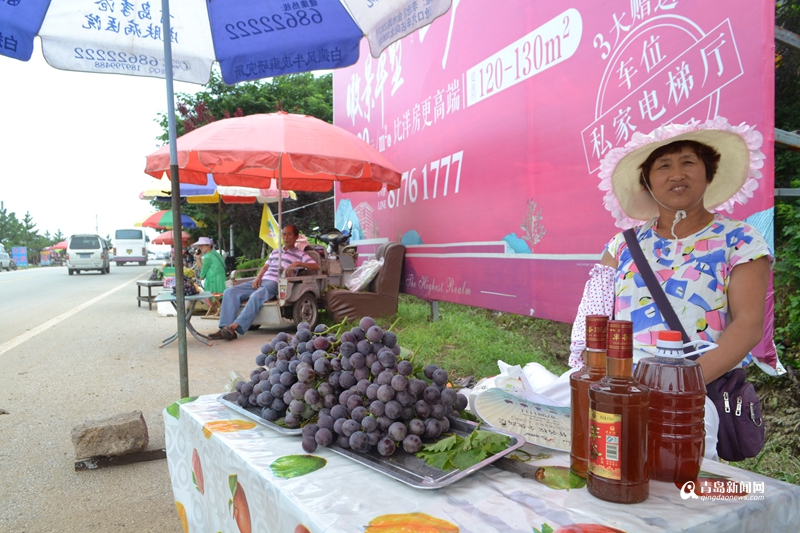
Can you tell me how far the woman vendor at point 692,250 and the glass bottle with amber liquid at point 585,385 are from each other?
2.21 feet

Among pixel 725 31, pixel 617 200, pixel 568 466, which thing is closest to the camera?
pixel 568 466

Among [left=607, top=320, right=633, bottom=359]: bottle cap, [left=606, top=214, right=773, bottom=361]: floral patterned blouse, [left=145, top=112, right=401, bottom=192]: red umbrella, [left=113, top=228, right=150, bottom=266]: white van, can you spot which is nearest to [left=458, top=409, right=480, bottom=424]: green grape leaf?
[left=607, top=320, right=633, bottom=359]: bottle cap

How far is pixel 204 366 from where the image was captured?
5.64 m

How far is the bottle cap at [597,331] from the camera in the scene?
1.01 metres

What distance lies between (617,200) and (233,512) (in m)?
1.92

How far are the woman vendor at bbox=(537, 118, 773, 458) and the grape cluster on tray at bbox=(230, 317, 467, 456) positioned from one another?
689mm

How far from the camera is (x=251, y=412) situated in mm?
1565

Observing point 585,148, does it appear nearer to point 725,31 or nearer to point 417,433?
point 725,31

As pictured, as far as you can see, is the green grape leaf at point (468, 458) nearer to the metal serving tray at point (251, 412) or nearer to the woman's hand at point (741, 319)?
the metal serving tray at point (251, 412)

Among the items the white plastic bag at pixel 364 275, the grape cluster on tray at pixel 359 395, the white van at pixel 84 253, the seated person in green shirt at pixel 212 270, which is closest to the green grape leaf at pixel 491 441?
the grape cluster on tray at pixel 359 395

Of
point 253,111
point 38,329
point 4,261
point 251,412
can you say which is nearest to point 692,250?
point 251,412

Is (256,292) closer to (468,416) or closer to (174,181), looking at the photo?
(174,181)

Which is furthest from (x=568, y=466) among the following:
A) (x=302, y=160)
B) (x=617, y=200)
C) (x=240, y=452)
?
(x=302, y=160)

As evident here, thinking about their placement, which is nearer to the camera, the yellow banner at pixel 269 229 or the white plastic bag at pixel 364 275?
the white plastic bag at pixel 364 275
